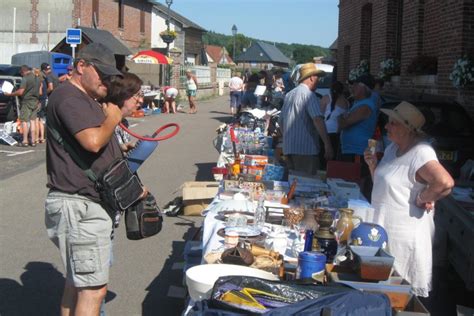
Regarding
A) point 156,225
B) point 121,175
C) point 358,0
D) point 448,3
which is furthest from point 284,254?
point 358,0

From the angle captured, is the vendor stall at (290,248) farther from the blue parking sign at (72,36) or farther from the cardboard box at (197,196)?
the blue parking sign at (72,36)

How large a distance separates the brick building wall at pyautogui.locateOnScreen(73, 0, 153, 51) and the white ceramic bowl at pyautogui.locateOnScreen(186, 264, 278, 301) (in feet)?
116

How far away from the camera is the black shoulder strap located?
382 cm

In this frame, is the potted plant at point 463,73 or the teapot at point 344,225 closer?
the teapot at point 344,225

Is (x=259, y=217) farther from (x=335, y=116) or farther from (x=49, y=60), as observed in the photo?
(x=49, y=60)

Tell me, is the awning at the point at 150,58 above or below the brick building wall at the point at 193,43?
below

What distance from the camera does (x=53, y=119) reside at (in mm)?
3863

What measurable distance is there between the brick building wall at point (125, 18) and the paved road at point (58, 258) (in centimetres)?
2664

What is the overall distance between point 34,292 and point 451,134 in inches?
227

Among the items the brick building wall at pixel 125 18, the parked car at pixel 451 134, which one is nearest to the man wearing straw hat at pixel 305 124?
the parked car at pixel 451 134

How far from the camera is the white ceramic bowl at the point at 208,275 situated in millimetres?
3607

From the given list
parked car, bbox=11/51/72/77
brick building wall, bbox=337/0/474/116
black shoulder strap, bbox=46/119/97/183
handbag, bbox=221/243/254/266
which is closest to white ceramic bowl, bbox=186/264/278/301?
handbag, bbox=221/243/254/266

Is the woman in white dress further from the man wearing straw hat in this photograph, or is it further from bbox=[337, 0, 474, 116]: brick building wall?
bbox=[337, 0, 474, 116]: brick building wall

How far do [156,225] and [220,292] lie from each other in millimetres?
1254
